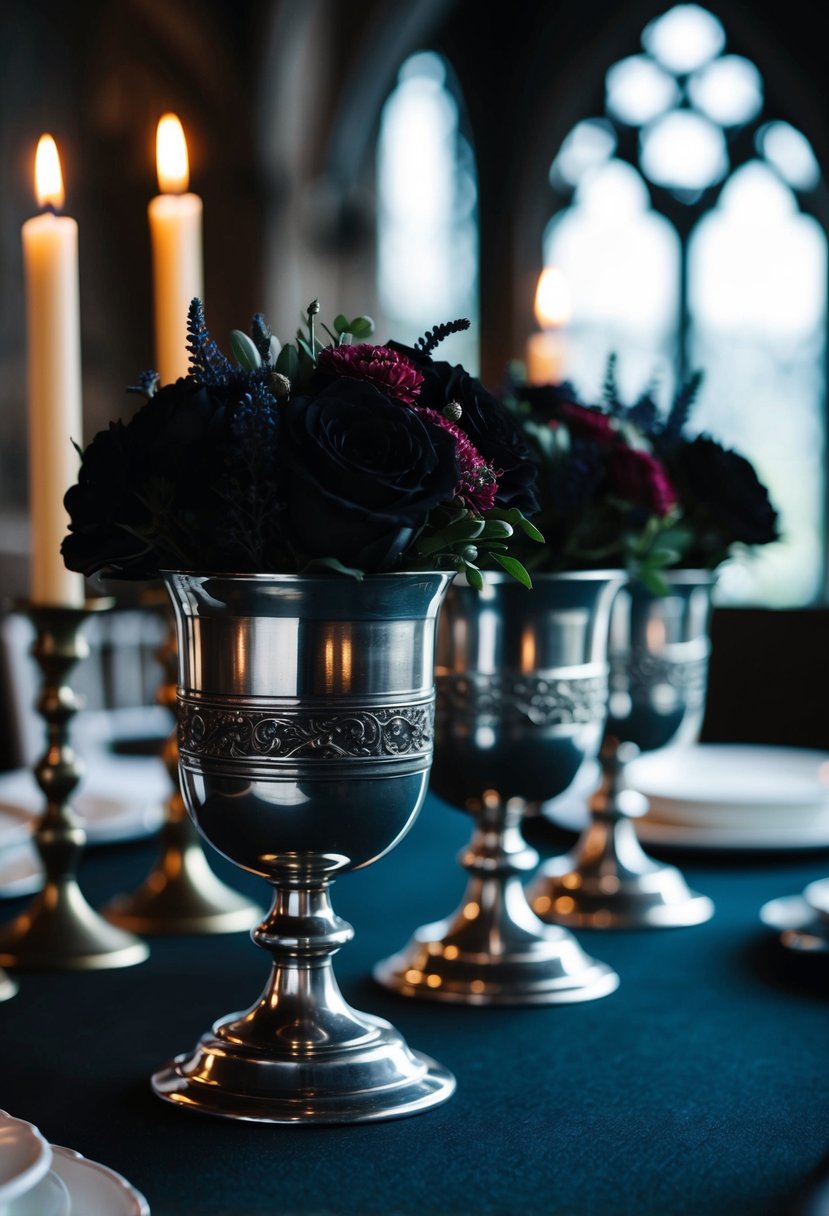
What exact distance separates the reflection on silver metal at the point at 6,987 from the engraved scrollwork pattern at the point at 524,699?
396mm

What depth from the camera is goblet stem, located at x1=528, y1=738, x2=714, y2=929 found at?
1435 mm

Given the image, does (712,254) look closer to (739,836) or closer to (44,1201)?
(739,836)

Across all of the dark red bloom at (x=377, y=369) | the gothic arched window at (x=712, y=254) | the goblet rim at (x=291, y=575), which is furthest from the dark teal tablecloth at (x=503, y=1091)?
the gothic arched window at (x=712, y=254)

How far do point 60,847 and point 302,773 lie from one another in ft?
1.50

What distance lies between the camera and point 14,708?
8.73 ft

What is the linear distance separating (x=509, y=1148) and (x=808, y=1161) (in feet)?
0.54

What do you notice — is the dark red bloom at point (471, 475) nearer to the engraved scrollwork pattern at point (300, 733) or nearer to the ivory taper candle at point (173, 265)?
the engraved scrollwork pattern at point (300, 733)

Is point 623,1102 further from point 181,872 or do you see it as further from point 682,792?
point 682,792

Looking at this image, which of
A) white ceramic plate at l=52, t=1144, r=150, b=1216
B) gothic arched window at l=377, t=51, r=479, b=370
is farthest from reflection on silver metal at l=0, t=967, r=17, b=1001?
gothic arched window at l=377, t=51, r=479, b=370

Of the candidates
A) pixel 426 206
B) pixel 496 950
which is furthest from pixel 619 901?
pixel 426 206

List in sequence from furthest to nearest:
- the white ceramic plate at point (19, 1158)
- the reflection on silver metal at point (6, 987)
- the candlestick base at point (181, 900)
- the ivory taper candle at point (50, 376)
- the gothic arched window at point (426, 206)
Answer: the gothic arched window at point (426, 206) → the candlestick base at point (181, 900) → the ivory taper candle at point (50, 376) → the reflection on silver metal at point (6, 987) → the white ceramic plate at point (19, 1158)

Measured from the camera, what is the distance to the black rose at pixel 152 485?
0.89 meters

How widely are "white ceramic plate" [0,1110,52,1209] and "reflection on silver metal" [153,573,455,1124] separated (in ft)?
0.73

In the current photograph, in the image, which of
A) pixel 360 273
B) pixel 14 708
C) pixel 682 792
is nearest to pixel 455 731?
pixel 682 792
